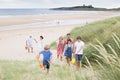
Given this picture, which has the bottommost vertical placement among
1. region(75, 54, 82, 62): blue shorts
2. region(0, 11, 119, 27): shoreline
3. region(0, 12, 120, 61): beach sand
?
region(0, 11, 119, 27): shoreline

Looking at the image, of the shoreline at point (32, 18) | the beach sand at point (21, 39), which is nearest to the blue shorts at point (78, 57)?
the beach sand at point (21, 39)

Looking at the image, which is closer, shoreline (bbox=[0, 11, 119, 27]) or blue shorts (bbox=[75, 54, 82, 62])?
blue shorts (bbox=[75, 54, 82, 62])

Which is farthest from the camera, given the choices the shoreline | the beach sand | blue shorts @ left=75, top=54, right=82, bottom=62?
the shoreline

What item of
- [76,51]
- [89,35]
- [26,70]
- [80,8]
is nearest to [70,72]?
[76,51]

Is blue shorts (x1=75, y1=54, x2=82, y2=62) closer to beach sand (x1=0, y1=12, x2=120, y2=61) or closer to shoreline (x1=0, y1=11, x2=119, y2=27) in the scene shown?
beach sand (x1=0, y1=12, x2=120, y2=61)

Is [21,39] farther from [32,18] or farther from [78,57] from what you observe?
[32,18]

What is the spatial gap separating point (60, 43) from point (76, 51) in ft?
9.08

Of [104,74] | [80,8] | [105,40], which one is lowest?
[80,8]

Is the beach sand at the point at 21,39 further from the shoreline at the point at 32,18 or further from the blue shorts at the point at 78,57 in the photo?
the shoreline at the point at 32,18

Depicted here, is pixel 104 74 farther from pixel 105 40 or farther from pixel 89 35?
pixel 89 35

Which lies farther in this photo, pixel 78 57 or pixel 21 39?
pixel 21 39

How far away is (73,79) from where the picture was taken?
3.42 meters

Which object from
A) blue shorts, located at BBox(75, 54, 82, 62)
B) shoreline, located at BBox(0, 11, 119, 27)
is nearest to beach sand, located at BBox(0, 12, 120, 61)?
blue shorts, located at BBox(75, 54, 82, 62)

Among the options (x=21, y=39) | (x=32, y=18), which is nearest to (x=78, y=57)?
(x=21, y=39)
